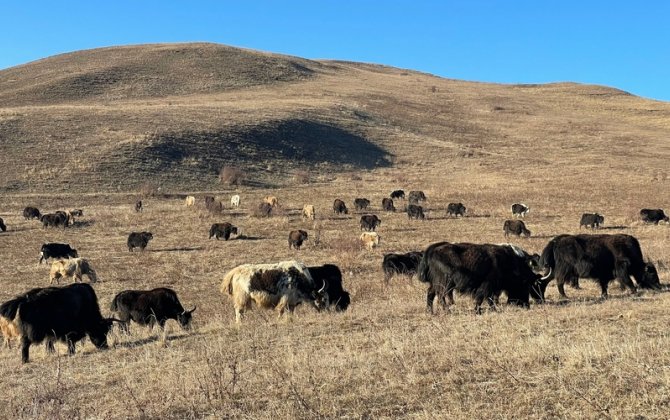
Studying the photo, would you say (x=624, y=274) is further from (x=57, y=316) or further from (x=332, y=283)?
(x=57, y=316)

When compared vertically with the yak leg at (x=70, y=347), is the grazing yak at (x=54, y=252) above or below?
above

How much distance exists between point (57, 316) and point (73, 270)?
31.6 ft

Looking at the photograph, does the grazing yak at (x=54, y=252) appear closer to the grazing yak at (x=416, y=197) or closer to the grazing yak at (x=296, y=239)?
the grazing yak at (x=296, y=239)

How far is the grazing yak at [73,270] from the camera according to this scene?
1839 cm

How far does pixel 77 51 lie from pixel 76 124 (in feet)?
212

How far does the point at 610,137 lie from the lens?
242 ft

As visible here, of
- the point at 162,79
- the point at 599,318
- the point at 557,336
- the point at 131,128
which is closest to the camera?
the point at 557,336

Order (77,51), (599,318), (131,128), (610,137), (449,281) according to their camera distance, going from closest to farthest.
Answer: (599,318)
(449,281)
(131,128)
(610,137)
(77,51)

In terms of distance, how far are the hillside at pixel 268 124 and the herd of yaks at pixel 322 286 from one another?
3236cm

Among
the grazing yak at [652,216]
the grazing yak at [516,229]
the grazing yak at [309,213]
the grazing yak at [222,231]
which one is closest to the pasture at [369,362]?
the grazing yak at [222,231]

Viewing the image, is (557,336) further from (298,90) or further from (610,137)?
(298,90)

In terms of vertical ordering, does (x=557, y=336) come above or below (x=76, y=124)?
below

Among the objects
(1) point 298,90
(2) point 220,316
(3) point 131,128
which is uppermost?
(1) point 298,90

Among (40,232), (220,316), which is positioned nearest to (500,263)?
(220,316)
